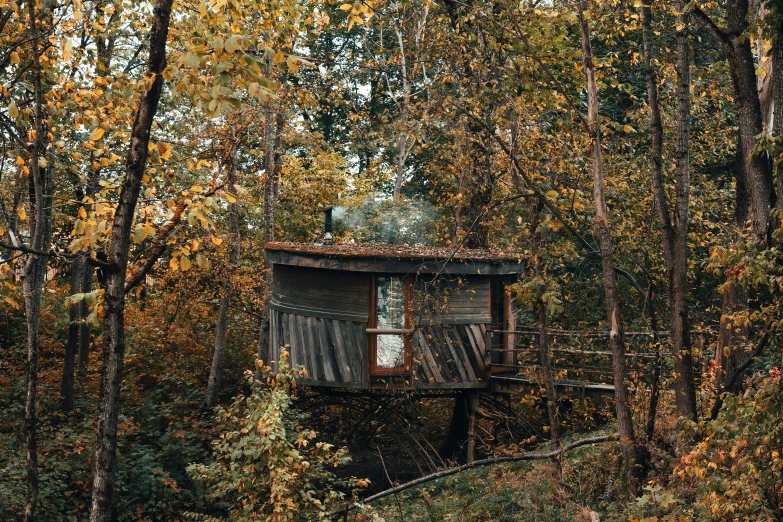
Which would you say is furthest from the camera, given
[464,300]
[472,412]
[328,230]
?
[328,230]

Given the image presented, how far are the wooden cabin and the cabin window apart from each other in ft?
0.07

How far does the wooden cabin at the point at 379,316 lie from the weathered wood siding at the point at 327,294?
2 centimetres

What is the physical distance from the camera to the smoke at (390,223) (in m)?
25.9

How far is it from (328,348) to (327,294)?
1117 millimetres

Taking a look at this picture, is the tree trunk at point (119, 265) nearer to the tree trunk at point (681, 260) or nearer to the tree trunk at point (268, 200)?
the tree trunk at point (681, 260)

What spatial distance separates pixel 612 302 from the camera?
1034 centimetres

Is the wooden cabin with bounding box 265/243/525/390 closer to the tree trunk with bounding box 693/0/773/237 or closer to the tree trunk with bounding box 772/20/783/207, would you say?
the tree trunk with bounding box 693/0/773/237

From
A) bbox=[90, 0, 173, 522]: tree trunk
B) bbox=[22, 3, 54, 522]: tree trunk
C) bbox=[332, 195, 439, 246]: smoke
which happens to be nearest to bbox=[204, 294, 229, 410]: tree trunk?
bbox=[332, 195, 439, 246]: smoke

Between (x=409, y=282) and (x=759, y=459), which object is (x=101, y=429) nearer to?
(x=759, y=459)

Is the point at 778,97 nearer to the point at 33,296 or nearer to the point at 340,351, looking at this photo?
the point at 33,296

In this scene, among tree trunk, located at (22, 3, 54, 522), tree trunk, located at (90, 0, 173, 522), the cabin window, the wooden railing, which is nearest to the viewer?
tree trunk, located at (90, 0, 173, 522)

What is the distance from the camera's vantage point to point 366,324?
1656 cm

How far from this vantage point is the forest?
775cm

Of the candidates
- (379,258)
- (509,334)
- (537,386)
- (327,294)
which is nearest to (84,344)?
(327,294)
